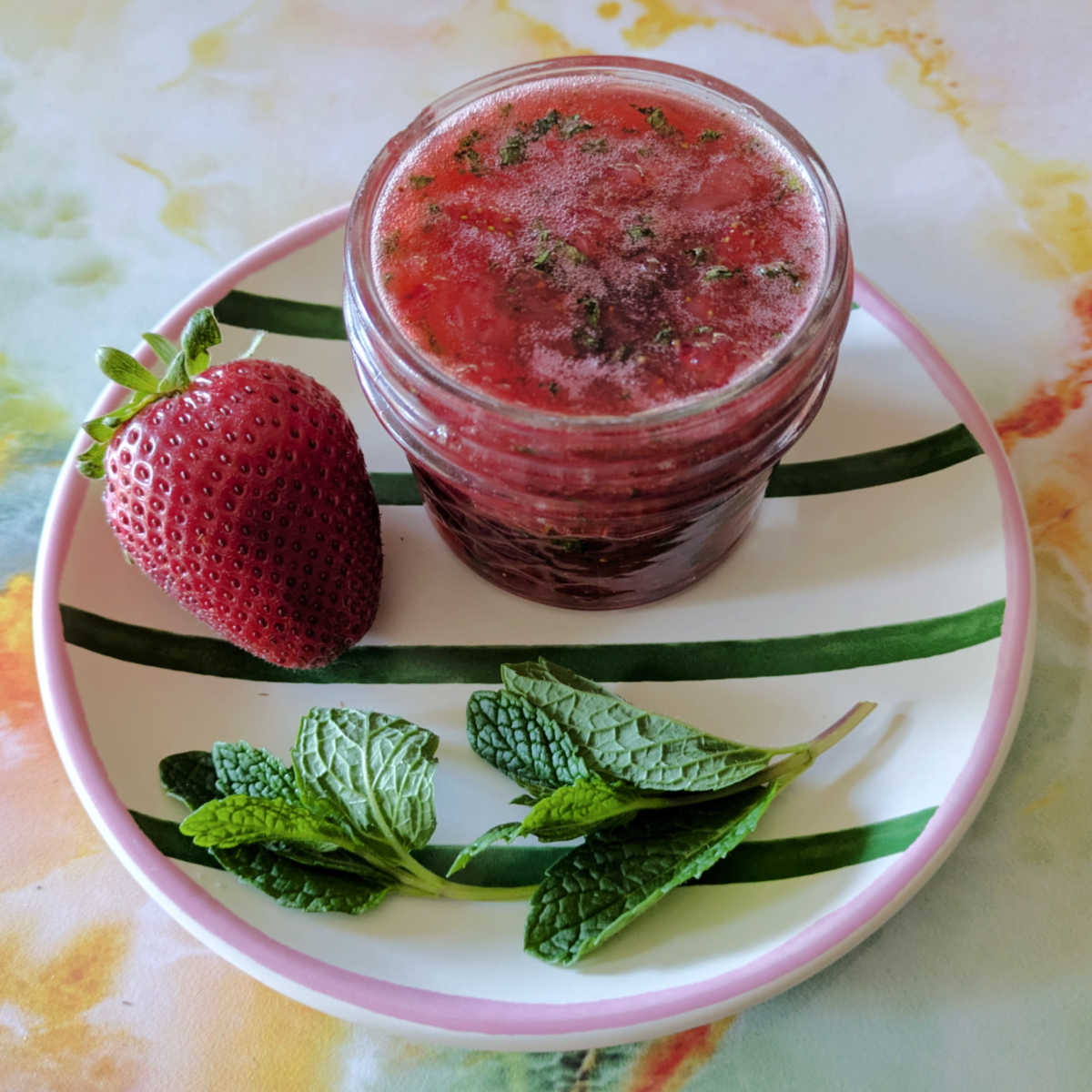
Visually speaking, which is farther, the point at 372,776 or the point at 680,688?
the point at 680,688

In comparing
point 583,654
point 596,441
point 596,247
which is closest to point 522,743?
point 583,654

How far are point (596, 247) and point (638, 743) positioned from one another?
1.54ft

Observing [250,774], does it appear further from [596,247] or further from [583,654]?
[596,247]

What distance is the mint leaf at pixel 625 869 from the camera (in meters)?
1.02

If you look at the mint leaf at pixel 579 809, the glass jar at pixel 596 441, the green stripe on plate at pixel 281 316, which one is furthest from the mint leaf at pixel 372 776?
the green stripe on plate at pixel 281 316

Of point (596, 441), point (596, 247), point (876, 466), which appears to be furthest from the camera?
point (876, 466)

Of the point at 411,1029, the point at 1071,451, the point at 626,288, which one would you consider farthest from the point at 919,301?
the point at 411,1029

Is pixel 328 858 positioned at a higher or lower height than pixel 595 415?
lower

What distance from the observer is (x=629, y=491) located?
3.49ft

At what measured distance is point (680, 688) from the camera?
1.23 metres

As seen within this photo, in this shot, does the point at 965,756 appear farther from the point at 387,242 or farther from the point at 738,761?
the point at 387,242

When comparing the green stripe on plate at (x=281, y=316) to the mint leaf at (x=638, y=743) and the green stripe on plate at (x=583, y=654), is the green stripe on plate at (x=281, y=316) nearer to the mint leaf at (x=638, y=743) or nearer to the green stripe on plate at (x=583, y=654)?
the green stripe on plate at (x=583, y=654)

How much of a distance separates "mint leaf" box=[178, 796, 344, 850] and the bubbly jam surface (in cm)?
42

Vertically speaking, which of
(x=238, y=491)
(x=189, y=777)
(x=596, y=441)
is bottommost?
(x=189, y=777)
